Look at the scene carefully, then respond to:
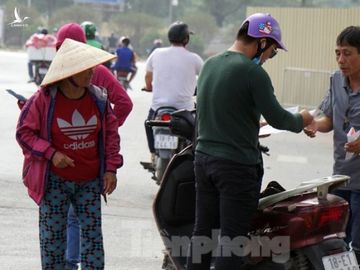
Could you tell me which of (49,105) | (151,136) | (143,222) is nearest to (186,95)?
(151,136)

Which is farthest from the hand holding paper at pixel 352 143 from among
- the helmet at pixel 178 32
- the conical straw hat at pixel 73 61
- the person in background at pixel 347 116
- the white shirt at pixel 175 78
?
the helmet at pixel 178 32

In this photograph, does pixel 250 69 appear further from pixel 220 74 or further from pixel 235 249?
pixel 235 249

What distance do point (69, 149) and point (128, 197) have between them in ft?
15.1

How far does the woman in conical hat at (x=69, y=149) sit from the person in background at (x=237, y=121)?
2.42 ft

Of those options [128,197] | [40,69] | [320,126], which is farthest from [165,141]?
[40,69]

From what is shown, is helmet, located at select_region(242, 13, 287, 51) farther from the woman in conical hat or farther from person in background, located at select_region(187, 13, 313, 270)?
the woman in conical hat

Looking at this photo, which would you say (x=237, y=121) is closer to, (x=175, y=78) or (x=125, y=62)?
(x=175, y=78)

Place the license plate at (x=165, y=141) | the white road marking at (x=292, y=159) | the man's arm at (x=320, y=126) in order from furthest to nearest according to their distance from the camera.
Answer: the white road marking at (x=292, y=159) < the license plate at (x=165, y=141) < the man's arm at (x=320, y=126)

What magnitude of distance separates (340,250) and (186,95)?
15.4ft

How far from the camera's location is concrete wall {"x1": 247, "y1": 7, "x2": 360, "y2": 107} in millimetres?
23366

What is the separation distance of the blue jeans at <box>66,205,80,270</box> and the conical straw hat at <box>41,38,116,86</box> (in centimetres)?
120

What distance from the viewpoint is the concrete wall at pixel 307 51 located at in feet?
76.7

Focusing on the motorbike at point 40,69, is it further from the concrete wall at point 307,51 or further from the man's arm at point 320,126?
the man's arm at point 320,126

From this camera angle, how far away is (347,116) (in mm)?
6281
